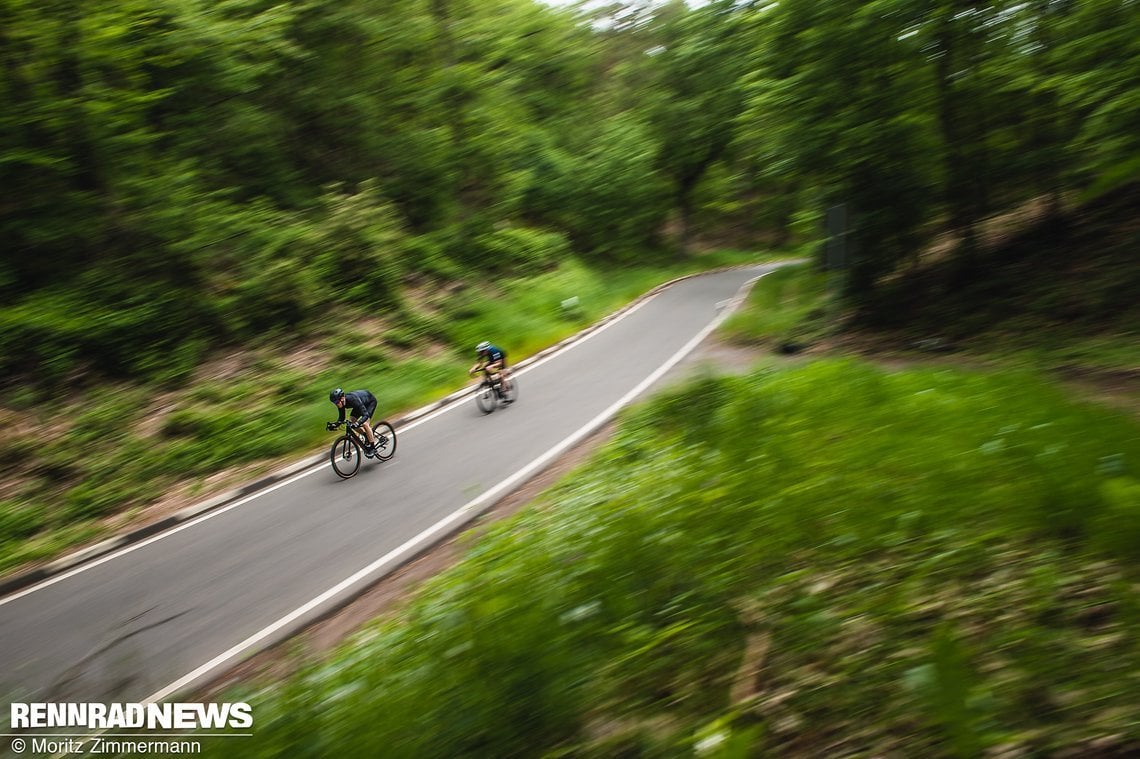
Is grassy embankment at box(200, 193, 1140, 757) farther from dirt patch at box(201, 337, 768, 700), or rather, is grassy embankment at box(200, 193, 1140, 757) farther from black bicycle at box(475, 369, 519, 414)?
black bicycle at box(475, 369, 519, 414)

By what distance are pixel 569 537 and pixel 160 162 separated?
15.0 metres

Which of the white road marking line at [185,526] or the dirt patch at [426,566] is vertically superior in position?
the white road marking line at [185,526]

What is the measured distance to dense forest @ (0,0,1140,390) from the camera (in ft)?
40.0

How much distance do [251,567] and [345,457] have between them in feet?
9.81

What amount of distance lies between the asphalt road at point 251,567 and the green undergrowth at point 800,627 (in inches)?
77.6

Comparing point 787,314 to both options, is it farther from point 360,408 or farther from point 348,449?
point 348,449

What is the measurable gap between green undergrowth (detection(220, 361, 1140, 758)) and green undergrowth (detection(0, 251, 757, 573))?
7582 mm

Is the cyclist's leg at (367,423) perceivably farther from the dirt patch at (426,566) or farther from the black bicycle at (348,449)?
the dirt patch at (426,566)

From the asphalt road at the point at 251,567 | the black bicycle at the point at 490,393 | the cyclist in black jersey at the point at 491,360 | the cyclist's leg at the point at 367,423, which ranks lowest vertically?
the asphalt road at the point at 251,567

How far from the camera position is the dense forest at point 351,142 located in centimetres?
1218

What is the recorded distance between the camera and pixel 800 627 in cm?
328

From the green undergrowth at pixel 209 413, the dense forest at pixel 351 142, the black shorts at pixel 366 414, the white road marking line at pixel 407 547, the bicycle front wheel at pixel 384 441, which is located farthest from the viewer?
the dense forest at pixel 351 142

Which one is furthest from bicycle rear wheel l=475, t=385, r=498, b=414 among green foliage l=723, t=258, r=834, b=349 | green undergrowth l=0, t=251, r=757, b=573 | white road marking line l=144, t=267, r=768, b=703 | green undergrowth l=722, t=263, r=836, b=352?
green foliage l=723, t=258, r=834, b=349

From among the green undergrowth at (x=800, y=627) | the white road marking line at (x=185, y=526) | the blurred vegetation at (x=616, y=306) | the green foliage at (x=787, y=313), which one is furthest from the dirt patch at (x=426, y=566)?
the white road marking line at (x=185, y=526)
